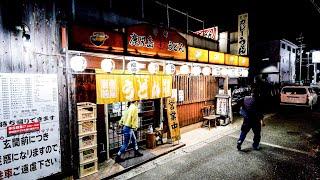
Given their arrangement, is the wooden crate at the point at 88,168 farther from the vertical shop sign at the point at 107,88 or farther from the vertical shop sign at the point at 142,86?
the vertical shop sign at the point at 142,86

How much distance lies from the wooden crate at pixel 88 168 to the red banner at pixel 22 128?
6.97 ft

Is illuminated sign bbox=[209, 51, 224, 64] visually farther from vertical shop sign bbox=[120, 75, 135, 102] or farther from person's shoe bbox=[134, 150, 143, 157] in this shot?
person's shoe bbox=[134, 150, 143, 157]

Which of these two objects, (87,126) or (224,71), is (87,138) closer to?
(87,126)

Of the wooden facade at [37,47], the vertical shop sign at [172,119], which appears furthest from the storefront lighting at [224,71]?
the wooden facade at [37,47]

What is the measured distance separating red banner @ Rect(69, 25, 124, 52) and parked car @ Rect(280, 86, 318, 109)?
2126cm

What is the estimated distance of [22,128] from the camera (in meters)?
6.27

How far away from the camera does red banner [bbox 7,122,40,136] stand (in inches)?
238

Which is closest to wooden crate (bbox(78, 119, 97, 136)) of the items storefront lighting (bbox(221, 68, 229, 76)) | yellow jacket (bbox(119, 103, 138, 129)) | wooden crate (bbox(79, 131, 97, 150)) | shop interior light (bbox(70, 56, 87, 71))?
wooden crate (bbox(79, 131, 97, 150))

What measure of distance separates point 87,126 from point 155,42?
5.30 metres

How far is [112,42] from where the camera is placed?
8414 millimetres

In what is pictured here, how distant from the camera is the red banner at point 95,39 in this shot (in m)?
7.14

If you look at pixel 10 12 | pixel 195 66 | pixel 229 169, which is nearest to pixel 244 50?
pixel 195 66

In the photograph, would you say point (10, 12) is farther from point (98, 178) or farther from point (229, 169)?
point (229, 169)

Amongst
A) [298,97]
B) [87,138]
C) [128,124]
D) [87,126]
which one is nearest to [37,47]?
[87,126]
